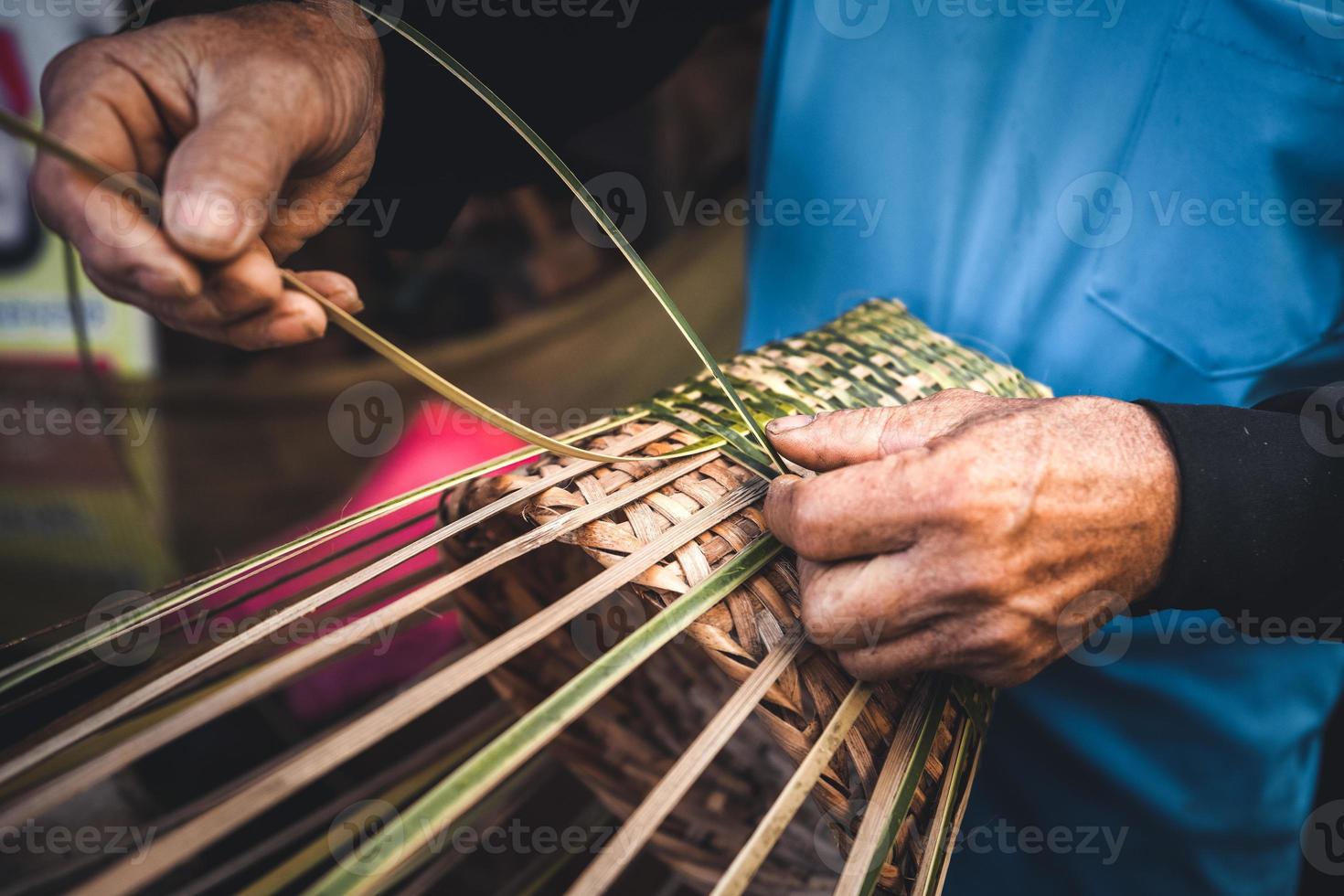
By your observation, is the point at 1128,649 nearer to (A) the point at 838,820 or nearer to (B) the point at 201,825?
(A) the point at 838,820

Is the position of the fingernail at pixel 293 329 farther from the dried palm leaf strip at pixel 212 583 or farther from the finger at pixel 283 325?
the dried palm leaf strip at pixel 212 583

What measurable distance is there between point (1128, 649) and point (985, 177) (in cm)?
47

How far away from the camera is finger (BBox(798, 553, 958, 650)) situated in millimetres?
431

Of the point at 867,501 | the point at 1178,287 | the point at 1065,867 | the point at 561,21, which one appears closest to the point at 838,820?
the point at 867,501

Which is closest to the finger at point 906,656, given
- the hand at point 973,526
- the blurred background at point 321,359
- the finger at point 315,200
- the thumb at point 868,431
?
the hand at point 973,526

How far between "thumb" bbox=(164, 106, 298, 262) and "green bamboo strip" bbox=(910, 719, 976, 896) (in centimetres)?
50

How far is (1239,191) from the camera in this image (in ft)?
2.11

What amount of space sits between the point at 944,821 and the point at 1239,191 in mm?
564

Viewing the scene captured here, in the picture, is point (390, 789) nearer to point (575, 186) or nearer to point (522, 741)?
point (522, 741)

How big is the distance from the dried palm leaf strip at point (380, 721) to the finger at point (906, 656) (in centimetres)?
12

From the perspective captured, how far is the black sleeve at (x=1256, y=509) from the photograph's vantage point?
1.53 ft

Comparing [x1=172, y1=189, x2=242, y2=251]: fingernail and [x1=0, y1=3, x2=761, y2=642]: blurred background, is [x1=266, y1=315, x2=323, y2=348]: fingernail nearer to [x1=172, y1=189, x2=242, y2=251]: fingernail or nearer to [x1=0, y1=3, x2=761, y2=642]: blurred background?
[x1=172, y1=189, x2=242, y2=251]: fingernail

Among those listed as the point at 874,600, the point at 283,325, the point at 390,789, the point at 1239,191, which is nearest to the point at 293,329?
the point at 283,325

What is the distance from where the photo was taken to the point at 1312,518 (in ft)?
1.56
